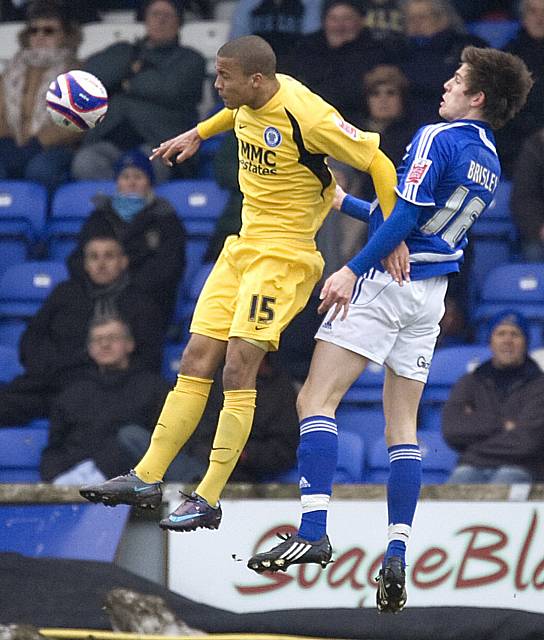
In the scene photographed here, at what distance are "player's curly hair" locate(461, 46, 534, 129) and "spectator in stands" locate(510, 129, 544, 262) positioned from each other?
170 inches

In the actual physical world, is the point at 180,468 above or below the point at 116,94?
below

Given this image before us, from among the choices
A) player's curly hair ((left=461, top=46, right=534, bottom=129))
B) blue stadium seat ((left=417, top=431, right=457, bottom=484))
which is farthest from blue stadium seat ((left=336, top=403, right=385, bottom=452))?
player's curly hair ((left=461, top=46, right=534, bottom=129))

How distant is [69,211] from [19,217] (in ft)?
1.25

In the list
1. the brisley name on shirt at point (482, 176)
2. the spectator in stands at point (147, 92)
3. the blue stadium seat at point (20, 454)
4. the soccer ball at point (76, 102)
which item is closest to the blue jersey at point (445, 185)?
the brisley name on shirt at point (482, 176)

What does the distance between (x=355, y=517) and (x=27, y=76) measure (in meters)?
5.01

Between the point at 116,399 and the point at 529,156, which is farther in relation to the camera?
the point at 529,156

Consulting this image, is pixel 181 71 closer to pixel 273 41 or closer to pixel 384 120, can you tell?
pixel 273 41

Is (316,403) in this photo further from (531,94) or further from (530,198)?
(531,94)

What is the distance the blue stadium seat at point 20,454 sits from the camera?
1097 cm

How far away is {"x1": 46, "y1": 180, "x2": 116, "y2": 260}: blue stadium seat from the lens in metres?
12.5

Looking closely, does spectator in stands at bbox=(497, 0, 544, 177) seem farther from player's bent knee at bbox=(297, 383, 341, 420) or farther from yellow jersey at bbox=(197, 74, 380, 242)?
player's bent knee at bbox=(297, 383, 341, 420)

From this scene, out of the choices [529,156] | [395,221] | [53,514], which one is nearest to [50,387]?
[53,514]

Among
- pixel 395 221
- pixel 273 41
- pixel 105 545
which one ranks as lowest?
pixel 105 545

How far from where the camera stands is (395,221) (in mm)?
6922
